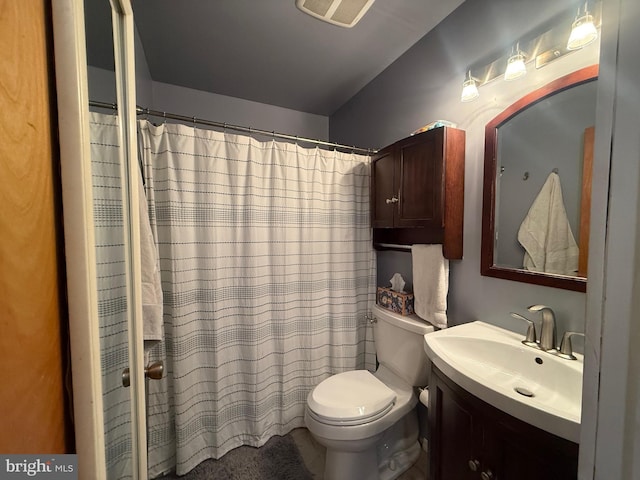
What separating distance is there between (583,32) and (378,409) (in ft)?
5.70

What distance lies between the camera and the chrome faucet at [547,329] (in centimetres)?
102

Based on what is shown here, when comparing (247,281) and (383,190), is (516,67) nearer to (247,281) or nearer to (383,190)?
(383,190)

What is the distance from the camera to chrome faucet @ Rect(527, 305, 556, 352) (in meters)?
1.02

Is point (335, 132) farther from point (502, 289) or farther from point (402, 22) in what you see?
point (502, 289)

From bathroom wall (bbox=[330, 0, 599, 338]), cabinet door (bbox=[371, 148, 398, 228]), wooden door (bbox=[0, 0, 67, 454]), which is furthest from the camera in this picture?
cabinet door (bbox=[371, 148, 398, 228])

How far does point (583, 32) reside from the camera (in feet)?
2.97

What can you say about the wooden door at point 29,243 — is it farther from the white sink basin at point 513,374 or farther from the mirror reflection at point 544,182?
the mirror reflection at point 544,182

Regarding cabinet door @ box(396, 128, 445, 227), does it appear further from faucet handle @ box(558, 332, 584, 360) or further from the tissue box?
faucet handle @ box(558, 332, 584, 360)

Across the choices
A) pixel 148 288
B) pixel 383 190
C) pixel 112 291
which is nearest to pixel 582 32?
pixel 383 190

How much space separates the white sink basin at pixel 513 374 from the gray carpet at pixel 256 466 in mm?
1110

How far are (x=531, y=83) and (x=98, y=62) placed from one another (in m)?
1.52

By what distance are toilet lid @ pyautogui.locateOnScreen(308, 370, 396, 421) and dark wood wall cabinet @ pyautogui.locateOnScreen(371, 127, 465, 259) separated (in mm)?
835

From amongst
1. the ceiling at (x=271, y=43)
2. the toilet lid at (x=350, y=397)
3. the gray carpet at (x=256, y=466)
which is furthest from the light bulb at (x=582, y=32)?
the gray carpet at (x=256, y=466)

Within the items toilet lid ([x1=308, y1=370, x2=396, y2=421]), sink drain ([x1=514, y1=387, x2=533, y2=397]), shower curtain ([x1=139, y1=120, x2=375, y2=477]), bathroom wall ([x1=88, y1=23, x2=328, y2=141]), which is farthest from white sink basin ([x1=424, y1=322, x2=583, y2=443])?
bathroom wall ([x1=88, y1=23, x2=328, y2=141])
